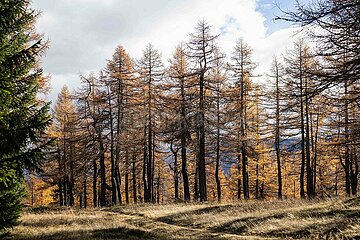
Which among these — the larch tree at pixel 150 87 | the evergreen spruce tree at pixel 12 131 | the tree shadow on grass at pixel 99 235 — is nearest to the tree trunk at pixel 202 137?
the larch tree at pixel 150 87

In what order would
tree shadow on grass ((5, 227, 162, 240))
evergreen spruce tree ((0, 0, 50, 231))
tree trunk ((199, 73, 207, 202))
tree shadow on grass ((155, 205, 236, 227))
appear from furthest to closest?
1. tree trunk ((199, 73, 207, 202))
2. tree shadow on grass ((155, 205, 236, 227))
3. tree shadow on grass ((5, 227, 162, 240))
4. evergreen spruce tree ((0, 0, 50, 231))

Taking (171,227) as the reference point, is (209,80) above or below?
above

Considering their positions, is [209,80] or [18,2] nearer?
[18,2]

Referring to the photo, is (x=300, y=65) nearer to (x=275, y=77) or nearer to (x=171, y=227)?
(x=275, y=77)

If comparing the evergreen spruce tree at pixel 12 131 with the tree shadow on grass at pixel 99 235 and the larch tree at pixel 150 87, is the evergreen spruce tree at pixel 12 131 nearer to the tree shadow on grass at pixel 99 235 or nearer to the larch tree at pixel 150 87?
the tree shadow on grass at pixel 99 235

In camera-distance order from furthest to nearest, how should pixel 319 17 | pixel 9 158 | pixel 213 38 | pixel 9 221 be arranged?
pixel 213 38 < pixel 9 221 < pixel 9 158 < pixel 319 17

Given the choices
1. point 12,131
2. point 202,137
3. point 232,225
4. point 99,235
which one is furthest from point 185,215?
point 12,131

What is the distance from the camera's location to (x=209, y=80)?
24.2 meters

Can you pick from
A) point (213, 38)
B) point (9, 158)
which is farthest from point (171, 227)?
point (213, 38)

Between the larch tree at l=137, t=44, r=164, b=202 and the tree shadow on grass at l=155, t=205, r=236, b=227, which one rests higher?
the larch tree at l=137, t=44, r=164, b=202

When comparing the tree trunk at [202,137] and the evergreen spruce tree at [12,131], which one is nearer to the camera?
the evergreen spruce tree at [12,131]

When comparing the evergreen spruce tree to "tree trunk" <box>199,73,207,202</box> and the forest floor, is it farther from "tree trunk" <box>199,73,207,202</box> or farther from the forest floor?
"tree trunk" <box>199,73,207,202</box>

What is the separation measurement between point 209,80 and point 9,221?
16933 millimetres

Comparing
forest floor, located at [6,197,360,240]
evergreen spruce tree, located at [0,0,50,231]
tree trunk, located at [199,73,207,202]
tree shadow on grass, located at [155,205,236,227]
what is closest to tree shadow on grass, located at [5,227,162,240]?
forest floor, located at [6,197,360,240]
